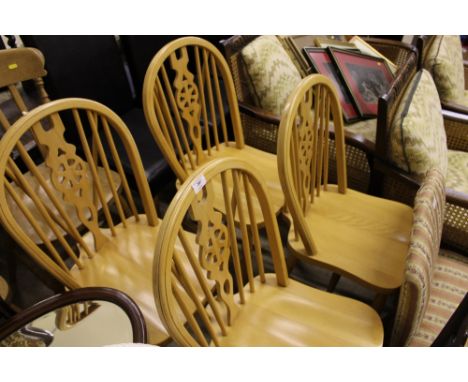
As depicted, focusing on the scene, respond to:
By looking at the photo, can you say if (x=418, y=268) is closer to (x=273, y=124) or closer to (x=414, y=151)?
(x=414, y=151)

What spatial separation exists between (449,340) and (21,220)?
3.88 feet

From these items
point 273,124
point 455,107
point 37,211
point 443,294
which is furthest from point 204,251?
point 455,107

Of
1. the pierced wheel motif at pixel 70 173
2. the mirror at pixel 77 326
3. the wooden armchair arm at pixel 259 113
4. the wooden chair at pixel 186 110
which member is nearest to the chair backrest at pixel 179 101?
the wooden chair at pixel 186 110

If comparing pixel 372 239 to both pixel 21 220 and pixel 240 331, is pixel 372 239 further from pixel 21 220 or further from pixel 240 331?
pixel 21 220

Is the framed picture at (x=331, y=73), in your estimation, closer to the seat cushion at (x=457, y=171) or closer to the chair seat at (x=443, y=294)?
the seat cushion at (x=457, y=171)

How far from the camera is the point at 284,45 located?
1739mm

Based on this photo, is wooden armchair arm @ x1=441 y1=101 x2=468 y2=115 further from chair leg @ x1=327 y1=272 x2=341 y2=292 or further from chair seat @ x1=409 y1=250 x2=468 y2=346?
chair leg @ x1=327 y1=272 x2=341 y2=292

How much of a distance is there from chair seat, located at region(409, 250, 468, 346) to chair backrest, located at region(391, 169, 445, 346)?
15 centimetres

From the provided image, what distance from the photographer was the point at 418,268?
2.18 feet

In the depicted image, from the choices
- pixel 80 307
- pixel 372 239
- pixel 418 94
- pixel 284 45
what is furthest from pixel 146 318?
pixel 284 45

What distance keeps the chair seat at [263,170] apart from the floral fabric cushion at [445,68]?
942 millimetres

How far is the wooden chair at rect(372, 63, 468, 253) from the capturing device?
1.13 meters

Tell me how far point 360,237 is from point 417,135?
386 millimetres

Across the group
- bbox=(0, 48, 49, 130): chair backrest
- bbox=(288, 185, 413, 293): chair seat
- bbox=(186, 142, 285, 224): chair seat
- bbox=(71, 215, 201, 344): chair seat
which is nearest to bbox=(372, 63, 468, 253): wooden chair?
bbox=(288, 185, 413, 293): chair seat
